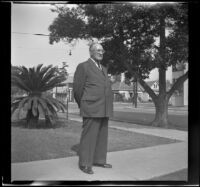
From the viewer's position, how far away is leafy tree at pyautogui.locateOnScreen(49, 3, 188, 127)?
32.5 feet

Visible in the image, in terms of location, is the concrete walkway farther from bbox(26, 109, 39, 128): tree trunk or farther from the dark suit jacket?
bbox(26, 109, 39, 128): tree trunk

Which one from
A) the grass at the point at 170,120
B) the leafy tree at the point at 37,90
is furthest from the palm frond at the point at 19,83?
the grass at the point at 170,120

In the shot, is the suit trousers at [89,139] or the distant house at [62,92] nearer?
the suit trousers at [89,139]


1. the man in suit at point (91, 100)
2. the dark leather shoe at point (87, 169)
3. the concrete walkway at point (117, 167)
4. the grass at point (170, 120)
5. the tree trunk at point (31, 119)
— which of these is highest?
the man in suit at point (91, 100)

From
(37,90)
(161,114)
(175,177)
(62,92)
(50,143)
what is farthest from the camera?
(62,92)

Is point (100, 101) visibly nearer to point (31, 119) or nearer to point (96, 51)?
point (96, 51)

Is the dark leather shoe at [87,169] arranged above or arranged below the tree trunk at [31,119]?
below

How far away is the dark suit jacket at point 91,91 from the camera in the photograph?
489cm

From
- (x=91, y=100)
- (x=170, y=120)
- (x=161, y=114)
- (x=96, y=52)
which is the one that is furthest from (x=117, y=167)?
(x=170, y=120)

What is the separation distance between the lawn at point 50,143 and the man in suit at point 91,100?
129 centimetres

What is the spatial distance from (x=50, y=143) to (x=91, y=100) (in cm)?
302

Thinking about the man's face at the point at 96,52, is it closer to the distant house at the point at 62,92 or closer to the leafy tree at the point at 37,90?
the distant house at the point at 62,92

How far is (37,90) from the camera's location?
1010 centimetres

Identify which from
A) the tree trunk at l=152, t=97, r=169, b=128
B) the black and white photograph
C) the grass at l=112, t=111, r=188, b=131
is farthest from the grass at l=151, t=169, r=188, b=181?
the tree trunk at l=152, t=97, r=169, b=128
